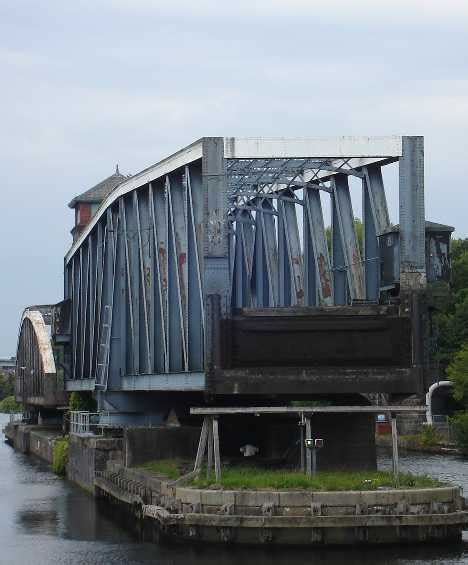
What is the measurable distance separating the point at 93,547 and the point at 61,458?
33.2m

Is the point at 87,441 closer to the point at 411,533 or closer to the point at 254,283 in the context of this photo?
the point at 254,283

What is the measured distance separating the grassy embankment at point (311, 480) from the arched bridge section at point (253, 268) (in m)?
2.76

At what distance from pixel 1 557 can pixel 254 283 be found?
78.2ft

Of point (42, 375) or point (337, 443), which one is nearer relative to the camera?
point (337, 443)

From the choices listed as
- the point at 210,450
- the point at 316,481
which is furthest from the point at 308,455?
the point at 210,450

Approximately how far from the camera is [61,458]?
77438mm

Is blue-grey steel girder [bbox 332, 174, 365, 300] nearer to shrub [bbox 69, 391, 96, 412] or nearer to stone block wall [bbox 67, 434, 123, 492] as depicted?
stone block wall [bbox 67, 434, 123, 492]

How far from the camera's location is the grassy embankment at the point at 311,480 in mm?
40750

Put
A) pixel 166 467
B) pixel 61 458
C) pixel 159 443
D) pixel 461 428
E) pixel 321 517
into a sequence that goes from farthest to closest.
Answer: pixel 461 428 → pixel 61 458 → pixel 159 443 → pixel 166 467 → pixel 321 517

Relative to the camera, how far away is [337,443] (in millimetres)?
47562

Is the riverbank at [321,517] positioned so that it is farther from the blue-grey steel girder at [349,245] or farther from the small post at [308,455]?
the blue-grey steel girder at [349,245]

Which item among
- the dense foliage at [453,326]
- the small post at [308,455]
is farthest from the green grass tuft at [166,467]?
the dense foliage at [453,326]

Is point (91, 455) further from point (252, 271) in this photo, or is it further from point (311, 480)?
point (311, 480)

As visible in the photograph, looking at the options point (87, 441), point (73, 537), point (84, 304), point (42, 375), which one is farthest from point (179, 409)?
point (42, 375)
